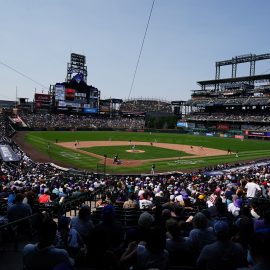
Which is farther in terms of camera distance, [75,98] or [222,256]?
[75,98]

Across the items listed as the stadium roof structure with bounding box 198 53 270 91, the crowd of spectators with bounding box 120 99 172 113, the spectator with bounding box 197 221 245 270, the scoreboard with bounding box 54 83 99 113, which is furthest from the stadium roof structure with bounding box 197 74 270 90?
the spectator with bounding box 197 221 245 270

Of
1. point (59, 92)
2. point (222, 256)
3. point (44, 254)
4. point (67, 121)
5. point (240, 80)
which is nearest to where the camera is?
point (44, 254)

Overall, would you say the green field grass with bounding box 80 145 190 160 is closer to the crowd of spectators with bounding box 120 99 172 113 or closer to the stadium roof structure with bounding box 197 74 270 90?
the stadium roof structure with bounding box 197 74 270 90

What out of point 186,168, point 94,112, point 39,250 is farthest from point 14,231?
point 94,112

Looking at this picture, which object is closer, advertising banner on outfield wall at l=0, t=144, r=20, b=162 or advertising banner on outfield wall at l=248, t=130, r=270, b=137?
advertising banner on outfield wall at l=0, t=144, r=20, b=162

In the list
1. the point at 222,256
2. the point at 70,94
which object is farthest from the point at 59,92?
the point at 222,256

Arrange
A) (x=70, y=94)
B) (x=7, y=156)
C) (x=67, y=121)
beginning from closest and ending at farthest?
(x=7, y=156) → (x=67, y=121) → (x=70, y=94)

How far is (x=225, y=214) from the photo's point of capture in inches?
313

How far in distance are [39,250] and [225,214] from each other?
16.6 feet

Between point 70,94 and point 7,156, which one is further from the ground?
point 70,94

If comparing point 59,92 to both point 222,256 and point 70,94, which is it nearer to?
point 70,94

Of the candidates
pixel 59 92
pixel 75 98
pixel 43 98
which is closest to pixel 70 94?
pixel 75 98

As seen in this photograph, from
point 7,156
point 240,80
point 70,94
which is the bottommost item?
point 7,156

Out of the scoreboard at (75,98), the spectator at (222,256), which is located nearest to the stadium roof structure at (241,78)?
the scoreboard at (75,98)
